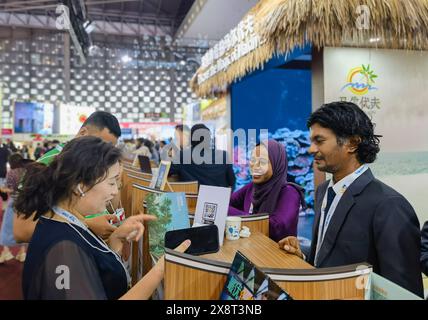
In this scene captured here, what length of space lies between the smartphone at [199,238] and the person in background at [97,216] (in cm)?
43

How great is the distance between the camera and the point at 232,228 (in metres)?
1.45

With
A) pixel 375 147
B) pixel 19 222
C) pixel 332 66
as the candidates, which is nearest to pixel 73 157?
pixel 19 222

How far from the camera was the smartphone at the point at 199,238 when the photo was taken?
3.82 ft

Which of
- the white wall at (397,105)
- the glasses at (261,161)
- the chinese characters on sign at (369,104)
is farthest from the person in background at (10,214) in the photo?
the chinese characters on sign at (369,104)

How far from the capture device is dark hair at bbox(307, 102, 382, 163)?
1376 mm

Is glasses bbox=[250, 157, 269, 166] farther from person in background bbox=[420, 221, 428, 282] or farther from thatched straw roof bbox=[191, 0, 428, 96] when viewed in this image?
thatched straw roof bbox=[191, 0, 428, 96]

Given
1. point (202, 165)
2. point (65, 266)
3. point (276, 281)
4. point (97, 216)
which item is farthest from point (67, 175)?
point (202, 165)

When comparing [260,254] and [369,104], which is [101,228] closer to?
[260,254]

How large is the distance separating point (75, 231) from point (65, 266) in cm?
13

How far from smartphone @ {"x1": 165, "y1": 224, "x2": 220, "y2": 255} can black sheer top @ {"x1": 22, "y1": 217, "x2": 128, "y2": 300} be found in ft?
0.75

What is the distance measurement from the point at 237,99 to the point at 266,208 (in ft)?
14.4

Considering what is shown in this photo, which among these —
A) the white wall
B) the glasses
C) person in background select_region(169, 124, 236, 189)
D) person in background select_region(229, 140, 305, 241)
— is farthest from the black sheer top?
the white wall

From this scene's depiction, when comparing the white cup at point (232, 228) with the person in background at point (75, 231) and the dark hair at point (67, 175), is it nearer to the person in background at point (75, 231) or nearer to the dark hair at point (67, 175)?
the person in background at point (75, 231)

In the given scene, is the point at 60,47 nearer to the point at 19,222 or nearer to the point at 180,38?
the point at 180,38
